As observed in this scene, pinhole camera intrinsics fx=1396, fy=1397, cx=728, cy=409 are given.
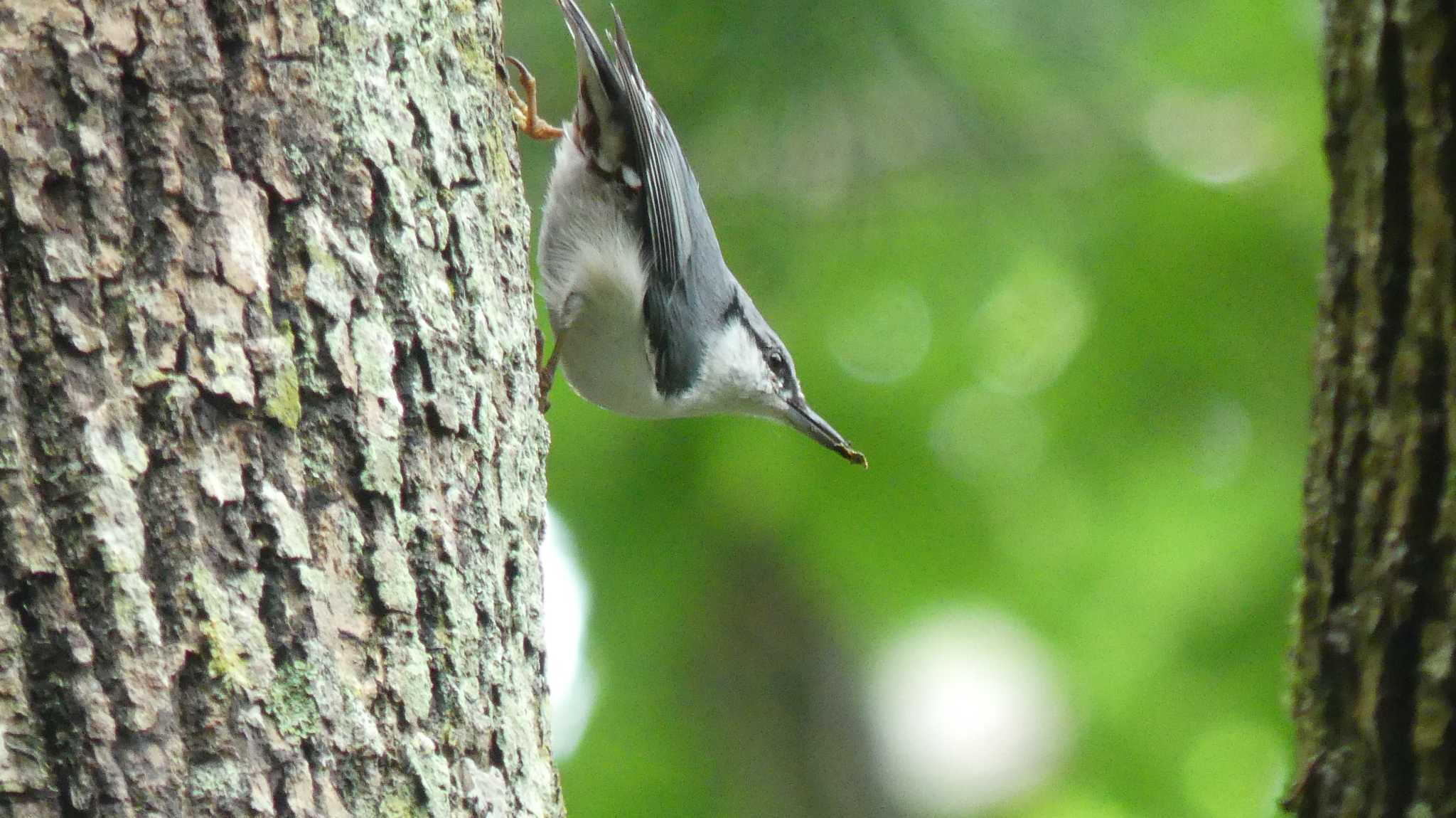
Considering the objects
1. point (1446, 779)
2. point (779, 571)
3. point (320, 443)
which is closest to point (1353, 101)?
point (1446, 779)

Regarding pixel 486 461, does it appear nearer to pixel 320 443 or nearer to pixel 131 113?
pixel 320 443

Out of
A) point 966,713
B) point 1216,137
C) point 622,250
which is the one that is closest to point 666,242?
point 622,250

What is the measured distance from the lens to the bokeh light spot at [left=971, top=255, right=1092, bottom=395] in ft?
15.2

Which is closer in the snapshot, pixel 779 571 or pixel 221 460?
pixel 221 460

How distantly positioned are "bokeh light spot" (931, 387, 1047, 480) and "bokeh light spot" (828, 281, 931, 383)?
0.23 meters

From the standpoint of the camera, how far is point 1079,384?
15.1 ft

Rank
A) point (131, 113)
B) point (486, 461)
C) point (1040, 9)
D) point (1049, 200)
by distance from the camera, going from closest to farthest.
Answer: point (131, 113) → point (486, 461) → point (1040, 9) → point (1049, 200)

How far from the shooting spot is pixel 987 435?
470 cm

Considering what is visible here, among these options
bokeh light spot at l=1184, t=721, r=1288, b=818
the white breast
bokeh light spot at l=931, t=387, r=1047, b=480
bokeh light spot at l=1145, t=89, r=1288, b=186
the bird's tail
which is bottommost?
bokeh light spot at l=1184, t=721, r=1288, b=818

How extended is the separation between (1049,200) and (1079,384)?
0.79 m

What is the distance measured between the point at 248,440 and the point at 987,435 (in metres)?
3.54

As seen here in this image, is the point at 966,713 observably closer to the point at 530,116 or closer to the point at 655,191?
the point at 655,191

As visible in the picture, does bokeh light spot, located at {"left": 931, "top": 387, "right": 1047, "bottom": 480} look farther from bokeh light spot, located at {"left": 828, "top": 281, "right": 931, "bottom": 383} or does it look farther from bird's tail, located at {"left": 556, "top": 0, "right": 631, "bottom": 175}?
bird's tail, located at {"left": 556, "top": 0, "right": 631, "bottom": 175}

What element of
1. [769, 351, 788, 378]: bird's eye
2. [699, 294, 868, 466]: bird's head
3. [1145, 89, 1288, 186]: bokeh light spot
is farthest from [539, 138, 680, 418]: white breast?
[1145, 89, 1288, 186]: bokeh light spot
